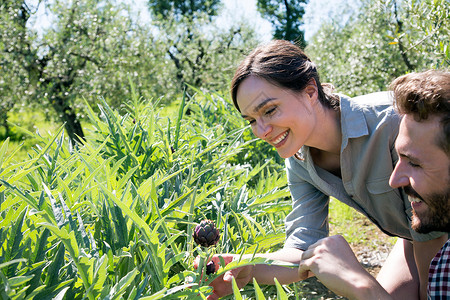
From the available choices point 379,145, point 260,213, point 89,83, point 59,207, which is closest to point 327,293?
point 260,213

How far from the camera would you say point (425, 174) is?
1.17 metres

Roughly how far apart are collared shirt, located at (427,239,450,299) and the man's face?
0.40ft

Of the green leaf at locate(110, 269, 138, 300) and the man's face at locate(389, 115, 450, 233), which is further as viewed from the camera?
the man's face at locate(389, 115, 450, 233)

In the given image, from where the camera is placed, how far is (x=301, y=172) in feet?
5.72

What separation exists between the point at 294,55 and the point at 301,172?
0.42m

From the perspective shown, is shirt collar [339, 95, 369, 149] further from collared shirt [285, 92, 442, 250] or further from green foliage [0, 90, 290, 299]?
green foliage [0, 90, 290, 299]

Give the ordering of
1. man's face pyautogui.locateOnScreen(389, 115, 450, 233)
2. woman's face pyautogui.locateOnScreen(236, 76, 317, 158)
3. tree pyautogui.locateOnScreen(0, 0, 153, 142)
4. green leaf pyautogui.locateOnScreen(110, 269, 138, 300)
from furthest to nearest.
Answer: tree pyautogui.locateOnScreen(0, 0, 153, 142) < woman's face pyautogui.locateOnScreen(236, 76, 317, 158) < man's face pyautogui.locateOnScreen(389, 115, 450, 233) < green leaf pyautogui.locateOnScreen(110, 269, 138, 300)

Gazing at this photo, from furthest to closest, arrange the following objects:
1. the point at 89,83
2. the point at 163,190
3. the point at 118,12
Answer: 1. the point at 118,12
2. the point at 89,83
3. the point at 163,190

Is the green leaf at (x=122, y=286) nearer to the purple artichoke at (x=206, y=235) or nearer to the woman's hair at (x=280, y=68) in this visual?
the purple artichoke at (x=206, y=235)

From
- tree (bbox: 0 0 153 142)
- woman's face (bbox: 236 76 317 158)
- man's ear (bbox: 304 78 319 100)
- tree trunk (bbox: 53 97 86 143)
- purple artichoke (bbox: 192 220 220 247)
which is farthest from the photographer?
tree trunk (bbox: 53 97 86 143)

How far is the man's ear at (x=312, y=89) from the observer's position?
1634mm

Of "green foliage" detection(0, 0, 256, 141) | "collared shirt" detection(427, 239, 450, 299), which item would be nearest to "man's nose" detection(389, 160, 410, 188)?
"collared shirt" detection(427, 239, 450, 299)

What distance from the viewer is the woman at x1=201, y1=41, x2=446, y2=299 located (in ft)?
5.08

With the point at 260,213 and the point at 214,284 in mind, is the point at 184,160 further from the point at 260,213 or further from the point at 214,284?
the point at 214,284
